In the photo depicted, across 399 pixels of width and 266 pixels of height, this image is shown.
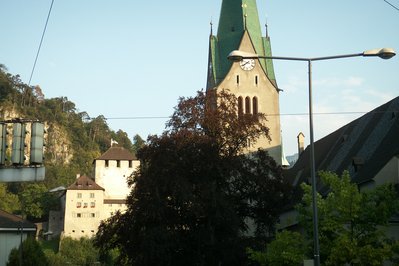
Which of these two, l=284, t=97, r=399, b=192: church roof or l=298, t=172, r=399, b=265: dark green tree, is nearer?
l=298, t=172, r=399, b=265: dark green tree

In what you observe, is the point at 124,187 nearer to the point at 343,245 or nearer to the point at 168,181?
the point at 168,181

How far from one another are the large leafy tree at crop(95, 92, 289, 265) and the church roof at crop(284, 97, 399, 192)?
4585 millimetres

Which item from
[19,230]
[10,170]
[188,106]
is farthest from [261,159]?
[10,170]

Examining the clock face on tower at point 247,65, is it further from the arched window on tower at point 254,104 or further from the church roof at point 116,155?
the church roof at point 116,155

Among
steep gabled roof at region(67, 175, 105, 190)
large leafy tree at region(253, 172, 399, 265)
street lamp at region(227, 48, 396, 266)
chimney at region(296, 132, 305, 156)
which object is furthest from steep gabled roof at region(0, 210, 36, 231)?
steep gabled roof at region(67, 175, 105, 190)

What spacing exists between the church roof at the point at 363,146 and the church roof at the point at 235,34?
35.3 feet

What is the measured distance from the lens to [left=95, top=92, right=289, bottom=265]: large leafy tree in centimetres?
3091

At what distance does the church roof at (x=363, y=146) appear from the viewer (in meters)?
32.1

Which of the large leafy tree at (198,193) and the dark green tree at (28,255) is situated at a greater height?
the large leafy tree at (198,193)

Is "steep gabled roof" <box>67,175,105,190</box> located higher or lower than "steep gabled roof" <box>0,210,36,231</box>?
higher

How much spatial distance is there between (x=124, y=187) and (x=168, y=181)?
78800 millimetres

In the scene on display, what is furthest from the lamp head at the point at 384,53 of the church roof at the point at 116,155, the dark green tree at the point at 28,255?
the church roof at the point at 116,155

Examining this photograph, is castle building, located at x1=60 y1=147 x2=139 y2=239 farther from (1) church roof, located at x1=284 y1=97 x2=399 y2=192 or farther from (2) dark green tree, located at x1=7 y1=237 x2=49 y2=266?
(2) dark green tree, located at x1=7 y1=237 x2=49 y2=266

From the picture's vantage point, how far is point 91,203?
10481cm
